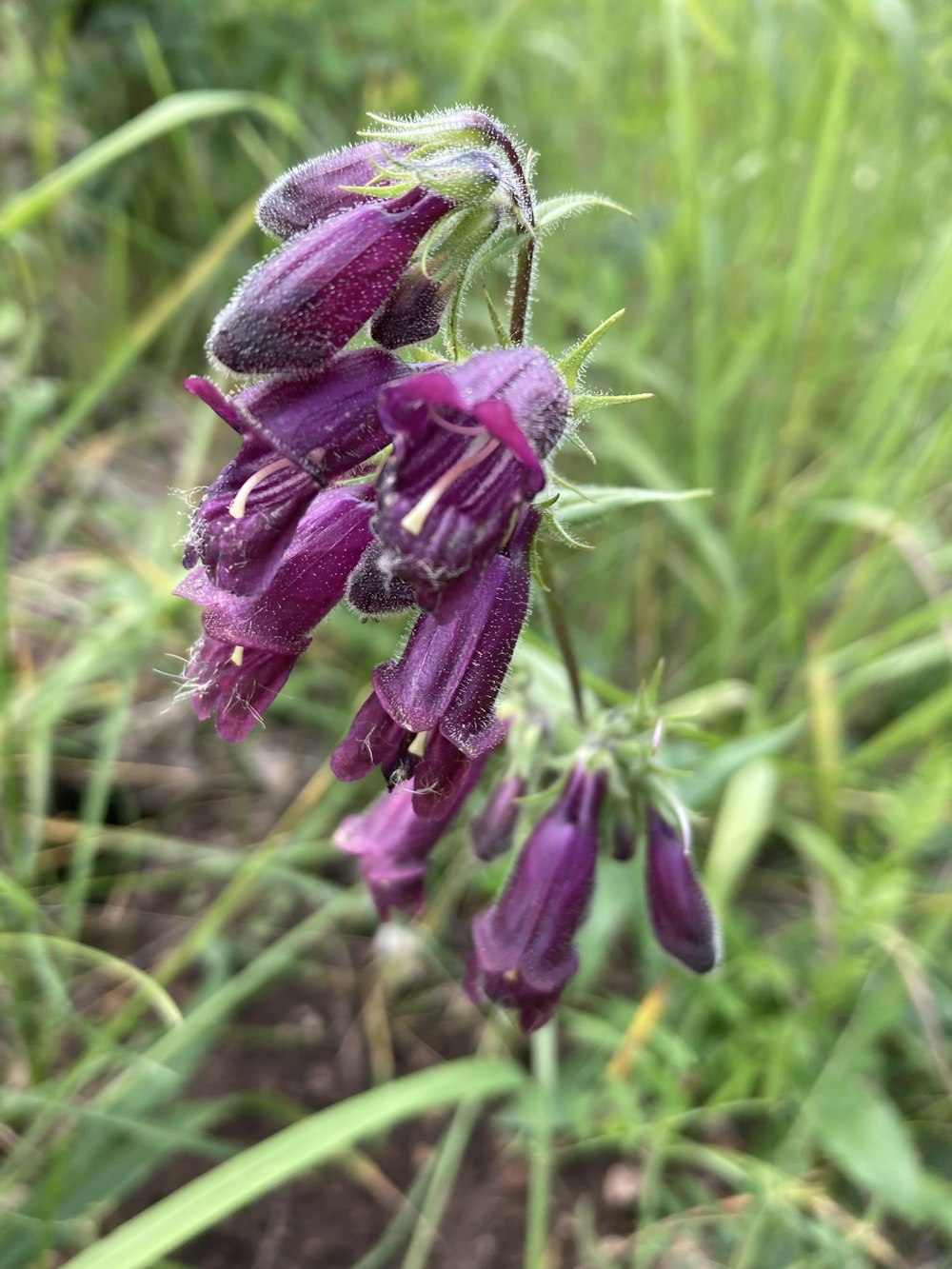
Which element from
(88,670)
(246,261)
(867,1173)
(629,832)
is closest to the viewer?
(629,832)

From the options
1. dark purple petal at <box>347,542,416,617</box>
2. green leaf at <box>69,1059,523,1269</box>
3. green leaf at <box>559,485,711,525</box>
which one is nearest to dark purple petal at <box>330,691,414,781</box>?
dark purple petal at <box>347,542,416,617</box>

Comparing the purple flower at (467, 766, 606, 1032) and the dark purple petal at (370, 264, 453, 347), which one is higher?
the dark purple petal at (370, 264, 453, 347)

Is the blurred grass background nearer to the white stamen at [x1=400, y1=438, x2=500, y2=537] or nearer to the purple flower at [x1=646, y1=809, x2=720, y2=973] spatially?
the purple flower at [x1=646, y1=809, x2=720, y2=973]

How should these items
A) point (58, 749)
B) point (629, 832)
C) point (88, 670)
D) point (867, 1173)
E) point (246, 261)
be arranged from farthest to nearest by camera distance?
point (246, 261) < point (58, 749) < point (88, 670) < point (867, 1173) < point (629, 832)

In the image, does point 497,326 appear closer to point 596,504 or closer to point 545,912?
point 596,504

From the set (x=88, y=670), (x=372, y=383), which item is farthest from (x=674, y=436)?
(x=372, y=383)

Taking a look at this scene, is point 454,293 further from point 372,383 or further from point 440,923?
point 440,923

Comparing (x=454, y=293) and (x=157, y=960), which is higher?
(x=454, y=293)
